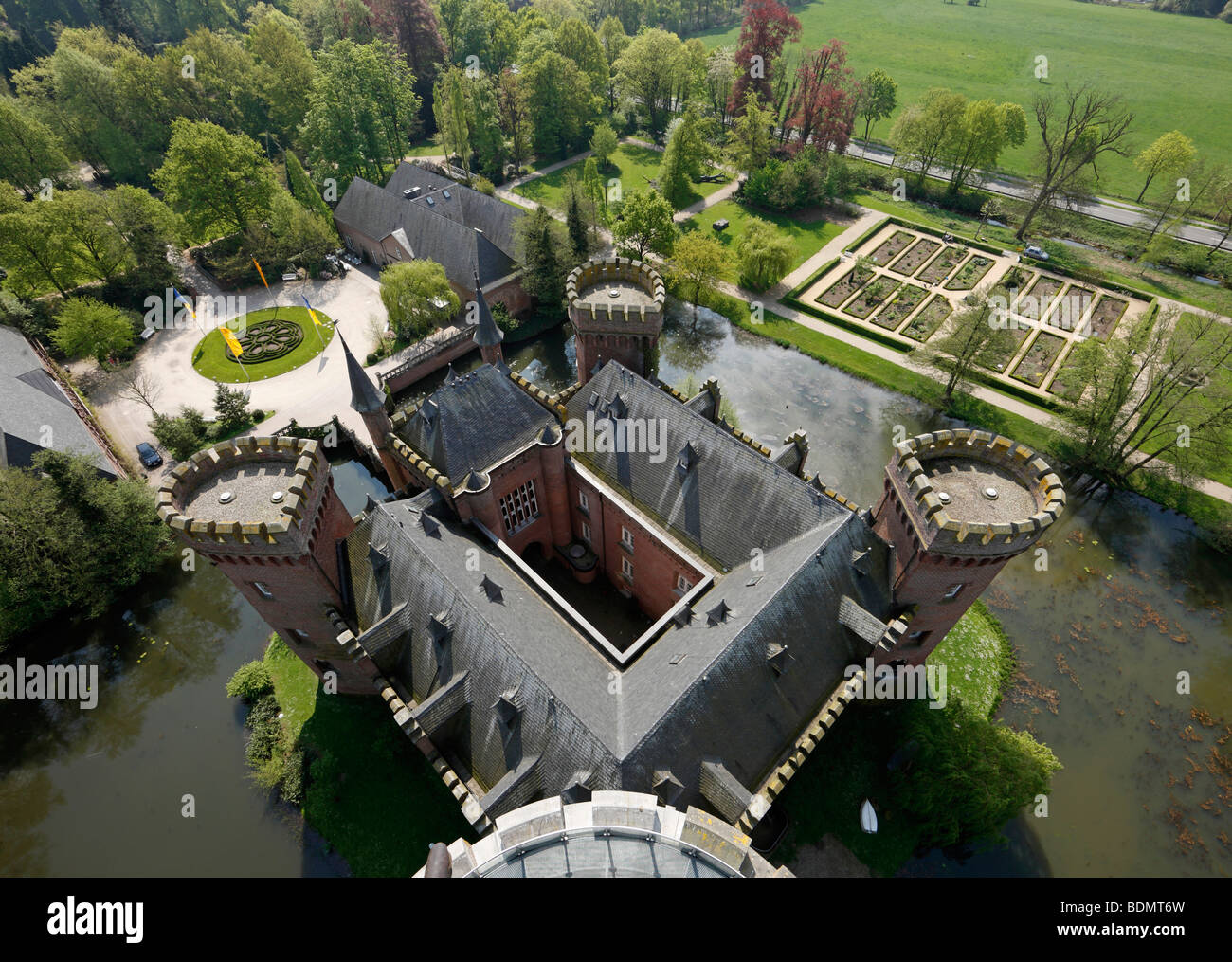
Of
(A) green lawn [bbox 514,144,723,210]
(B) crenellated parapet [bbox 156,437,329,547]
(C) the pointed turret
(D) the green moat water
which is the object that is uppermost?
(C) the pointed turret

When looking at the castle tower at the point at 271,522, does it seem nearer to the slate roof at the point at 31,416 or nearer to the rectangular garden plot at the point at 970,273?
the slate roof at the point at 31,416

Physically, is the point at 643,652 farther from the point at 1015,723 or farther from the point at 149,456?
the point at 149,456

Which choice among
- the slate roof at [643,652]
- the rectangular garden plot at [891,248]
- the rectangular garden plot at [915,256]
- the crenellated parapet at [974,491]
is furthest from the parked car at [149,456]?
the rectangular garden plot at [915,256]

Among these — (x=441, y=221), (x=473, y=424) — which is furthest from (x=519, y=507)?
(x=441, y=221)

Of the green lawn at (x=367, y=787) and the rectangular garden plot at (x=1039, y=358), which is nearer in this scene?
the green lawn at (x=367, y=787)

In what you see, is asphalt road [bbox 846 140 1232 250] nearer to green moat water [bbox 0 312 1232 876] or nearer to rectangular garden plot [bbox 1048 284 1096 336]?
rectangular garden plot [bbox 1048 284 1096 336]

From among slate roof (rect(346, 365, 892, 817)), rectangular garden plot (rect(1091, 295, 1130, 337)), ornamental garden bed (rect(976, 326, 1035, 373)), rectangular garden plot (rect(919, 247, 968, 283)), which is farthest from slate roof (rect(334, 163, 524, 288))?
rectangular garden plot (rect(1091, 295, 1130, 337))
